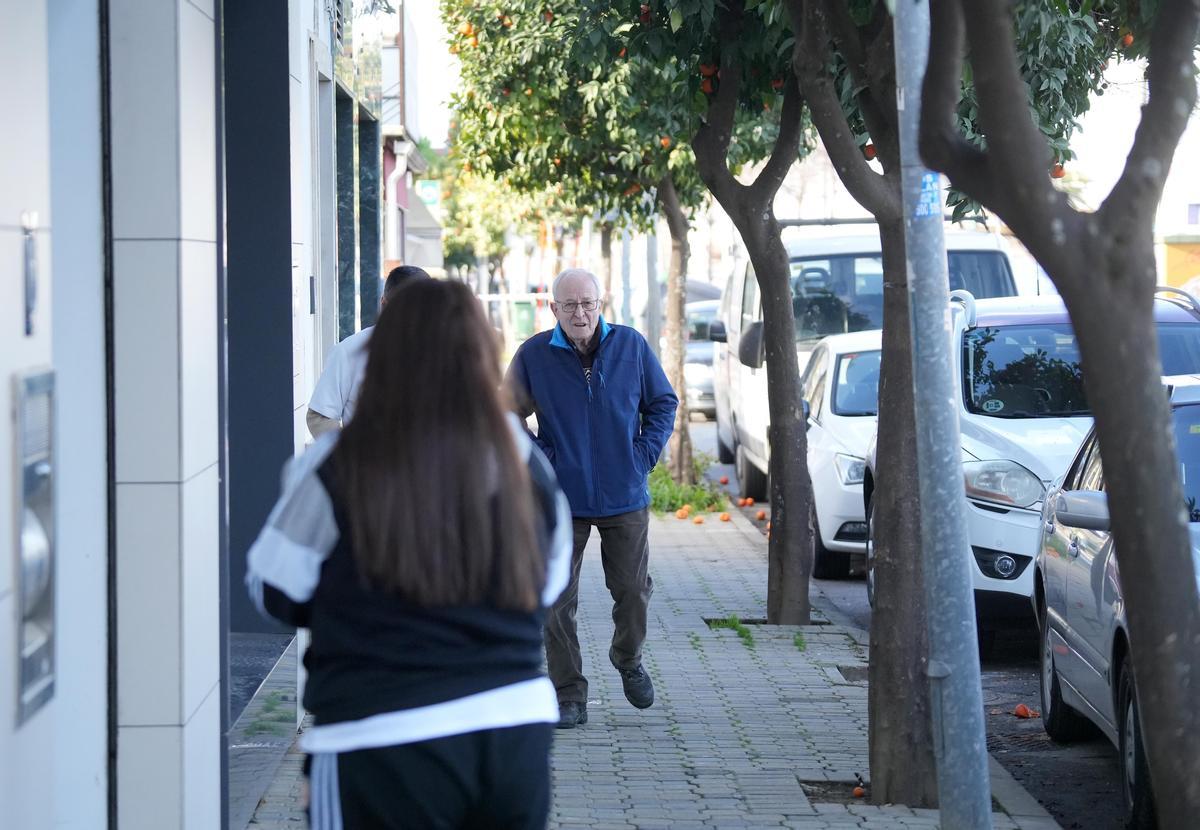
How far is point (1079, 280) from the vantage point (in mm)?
3512

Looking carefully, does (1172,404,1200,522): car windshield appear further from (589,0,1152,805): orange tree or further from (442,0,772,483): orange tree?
(442,0,772,483): orange tree

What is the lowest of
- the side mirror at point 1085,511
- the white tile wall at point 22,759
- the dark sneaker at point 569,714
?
the dark sneaker at point 569,714

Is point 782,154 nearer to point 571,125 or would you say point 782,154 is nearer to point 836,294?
point 836,294

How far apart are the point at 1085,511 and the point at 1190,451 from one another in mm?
613

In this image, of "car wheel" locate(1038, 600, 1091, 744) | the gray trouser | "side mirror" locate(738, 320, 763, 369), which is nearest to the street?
"car wheel" locate(1038, 600, 1091, 744)

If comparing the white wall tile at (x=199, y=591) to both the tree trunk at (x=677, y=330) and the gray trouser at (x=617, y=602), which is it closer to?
the gray trouser at (x=617, y=602)

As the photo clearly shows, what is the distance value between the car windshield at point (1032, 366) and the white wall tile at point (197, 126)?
5.86 m

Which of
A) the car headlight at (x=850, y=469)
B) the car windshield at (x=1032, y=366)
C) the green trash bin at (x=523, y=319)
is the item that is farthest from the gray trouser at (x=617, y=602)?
the green trash bin at (x=523, y=319)

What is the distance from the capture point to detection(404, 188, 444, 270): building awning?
106 ft

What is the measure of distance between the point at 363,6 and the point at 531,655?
8.40 meters

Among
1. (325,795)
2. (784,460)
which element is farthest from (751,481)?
(325,795)

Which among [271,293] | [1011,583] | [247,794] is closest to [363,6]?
[271,293]

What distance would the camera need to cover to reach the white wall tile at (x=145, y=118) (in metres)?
A: 4.46

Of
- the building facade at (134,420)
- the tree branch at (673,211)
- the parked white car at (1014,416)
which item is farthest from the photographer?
the tree branch at (673,211)
